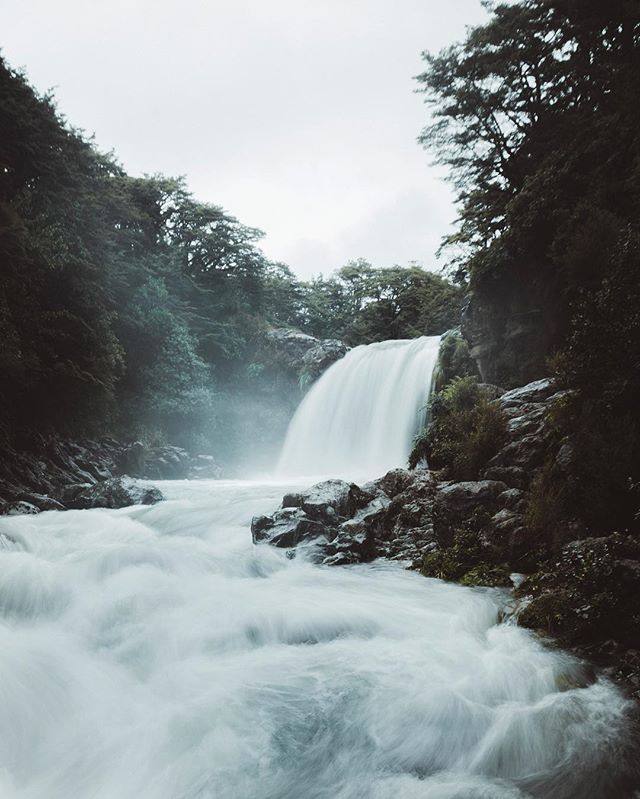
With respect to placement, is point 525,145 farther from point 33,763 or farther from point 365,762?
point 33,763

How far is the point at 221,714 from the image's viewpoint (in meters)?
3.64

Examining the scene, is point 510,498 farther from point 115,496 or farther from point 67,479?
point 67,479

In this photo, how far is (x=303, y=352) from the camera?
28.0 metres

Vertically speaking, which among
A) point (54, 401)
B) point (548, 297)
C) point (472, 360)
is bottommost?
point (54, 401)

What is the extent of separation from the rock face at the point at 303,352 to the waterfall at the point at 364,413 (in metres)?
0.72

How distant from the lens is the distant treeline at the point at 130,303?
12094 mm

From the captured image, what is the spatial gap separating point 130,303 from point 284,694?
670 inches

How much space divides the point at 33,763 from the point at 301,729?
1806 millimetres

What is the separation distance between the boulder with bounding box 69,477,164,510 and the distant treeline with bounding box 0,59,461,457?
2.28 meters

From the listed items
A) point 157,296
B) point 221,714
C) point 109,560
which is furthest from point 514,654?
point 157,296

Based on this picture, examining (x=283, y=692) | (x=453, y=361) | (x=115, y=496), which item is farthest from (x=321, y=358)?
(x=283, y=692)

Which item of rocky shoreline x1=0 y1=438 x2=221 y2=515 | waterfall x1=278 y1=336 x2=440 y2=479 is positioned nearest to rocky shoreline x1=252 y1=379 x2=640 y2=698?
rocky shoreline x1=0 y1=438 x2=221 y2=515

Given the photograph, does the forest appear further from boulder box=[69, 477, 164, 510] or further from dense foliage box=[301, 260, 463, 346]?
dense foliage box=[301, 260, 463, 346]

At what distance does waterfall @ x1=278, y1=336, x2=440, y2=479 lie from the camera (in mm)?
18078
